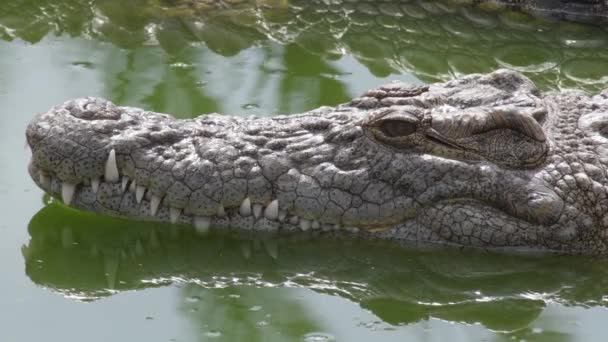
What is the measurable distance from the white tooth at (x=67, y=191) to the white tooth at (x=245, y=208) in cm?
89

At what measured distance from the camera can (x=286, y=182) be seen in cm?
607

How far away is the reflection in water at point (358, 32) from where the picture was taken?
9484 mm

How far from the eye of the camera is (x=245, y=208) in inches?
241

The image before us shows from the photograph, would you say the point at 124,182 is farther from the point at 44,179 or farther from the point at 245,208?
the point at 245,208

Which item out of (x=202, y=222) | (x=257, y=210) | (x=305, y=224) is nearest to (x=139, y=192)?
(x=202, y=222)

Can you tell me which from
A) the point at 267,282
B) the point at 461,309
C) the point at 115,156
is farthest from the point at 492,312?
the point at 115,156

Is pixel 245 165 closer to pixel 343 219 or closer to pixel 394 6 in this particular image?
pixel 343 219

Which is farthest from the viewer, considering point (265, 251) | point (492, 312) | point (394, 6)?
point (394, 6)

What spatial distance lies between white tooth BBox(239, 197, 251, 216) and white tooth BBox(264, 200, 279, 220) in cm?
10

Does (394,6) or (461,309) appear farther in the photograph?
(394,6)

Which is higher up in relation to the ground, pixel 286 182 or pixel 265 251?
pixel 286 182

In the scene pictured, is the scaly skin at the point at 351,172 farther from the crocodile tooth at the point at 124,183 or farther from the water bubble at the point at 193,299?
the water bubble at the point at 193,299

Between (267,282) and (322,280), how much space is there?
0.29 meters

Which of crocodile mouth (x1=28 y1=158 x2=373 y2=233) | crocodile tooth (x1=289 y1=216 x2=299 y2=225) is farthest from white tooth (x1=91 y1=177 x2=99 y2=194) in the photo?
crocodile tooth (x1=289 y1=216 x2=299 y2=225)
